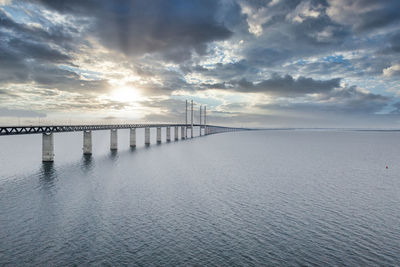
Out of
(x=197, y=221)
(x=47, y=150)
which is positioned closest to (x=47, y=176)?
(x=47, y=150)

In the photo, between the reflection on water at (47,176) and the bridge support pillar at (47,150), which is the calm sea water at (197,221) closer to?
the reflection on water at (47,176)

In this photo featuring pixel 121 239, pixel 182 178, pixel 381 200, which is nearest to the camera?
pixel 121 239

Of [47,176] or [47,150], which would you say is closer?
[47,176]

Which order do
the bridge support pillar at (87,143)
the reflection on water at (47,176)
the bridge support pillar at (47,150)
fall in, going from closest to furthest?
the reflection on water at (47,176)
the bridge support pillar at (47,150)
the bridge support pillar at (87,143)

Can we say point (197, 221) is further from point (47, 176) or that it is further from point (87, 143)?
point (87, 143)

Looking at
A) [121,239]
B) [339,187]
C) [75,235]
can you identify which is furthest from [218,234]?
[339,187]

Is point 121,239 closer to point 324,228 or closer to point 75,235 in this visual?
point 75,235

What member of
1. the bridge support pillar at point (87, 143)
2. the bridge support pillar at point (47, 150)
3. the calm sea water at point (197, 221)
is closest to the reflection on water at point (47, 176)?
the calm sea water at point (197, 221)

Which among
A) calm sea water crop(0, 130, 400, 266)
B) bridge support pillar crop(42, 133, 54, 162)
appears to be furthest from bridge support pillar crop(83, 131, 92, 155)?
calm sea water crop(0, 130, 400, 266)

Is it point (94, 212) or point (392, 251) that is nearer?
point (392, 251)

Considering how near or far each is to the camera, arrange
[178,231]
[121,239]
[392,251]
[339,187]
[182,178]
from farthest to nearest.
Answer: [182,178] < [339,187] < [178,231] < [121,239] < [392,251]

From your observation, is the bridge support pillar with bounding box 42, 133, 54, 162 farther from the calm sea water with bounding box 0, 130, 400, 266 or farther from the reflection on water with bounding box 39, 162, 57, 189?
the calm sea water with bounding box 0, 130, 400, 266
